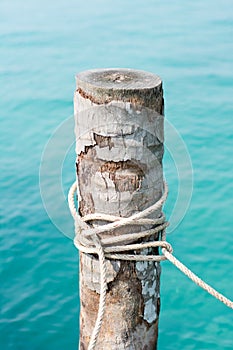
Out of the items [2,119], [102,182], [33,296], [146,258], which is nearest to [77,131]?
[102,182]

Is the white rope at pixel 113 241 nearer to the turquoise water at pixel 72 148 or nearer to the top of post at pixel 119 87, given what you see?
the turquoise water at pixel 72 148

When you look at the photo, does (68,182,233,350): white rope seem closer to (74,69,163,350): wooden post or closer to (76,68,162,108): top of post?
(74,69,163,350): wooden post

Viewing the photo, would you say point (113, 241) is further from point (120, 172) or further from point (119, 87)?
point (119, 87)

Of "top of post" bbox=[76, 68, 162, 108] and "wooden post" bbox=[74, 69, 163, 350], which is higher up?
"top of post" bbox=[76, 68, 162, 108]

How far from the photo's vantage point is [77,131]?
125 cm

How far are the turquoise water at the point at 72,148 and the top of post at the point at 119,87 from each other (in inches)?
5.3

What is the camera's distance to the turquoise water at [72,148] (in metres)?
3.69

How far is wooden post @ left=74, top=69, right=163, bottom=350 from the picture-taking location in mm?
1162

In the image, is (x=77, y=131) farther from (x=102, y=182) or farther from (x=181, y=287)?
(x=181, y=287)

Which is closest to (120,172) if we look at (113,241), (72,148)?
(113,241)

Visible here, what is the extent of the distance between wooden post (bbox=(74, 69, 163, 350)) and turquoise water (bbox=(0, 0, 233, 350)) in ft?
0.38

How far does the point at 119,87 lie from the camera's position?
3.78ft

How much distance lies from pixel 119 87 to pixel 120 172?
0.19 meters

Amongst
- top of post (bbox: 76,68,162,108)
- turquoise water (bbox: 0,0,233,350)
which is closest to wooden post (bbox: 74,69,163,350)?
top of post (bbox: 76,68,162,108)
